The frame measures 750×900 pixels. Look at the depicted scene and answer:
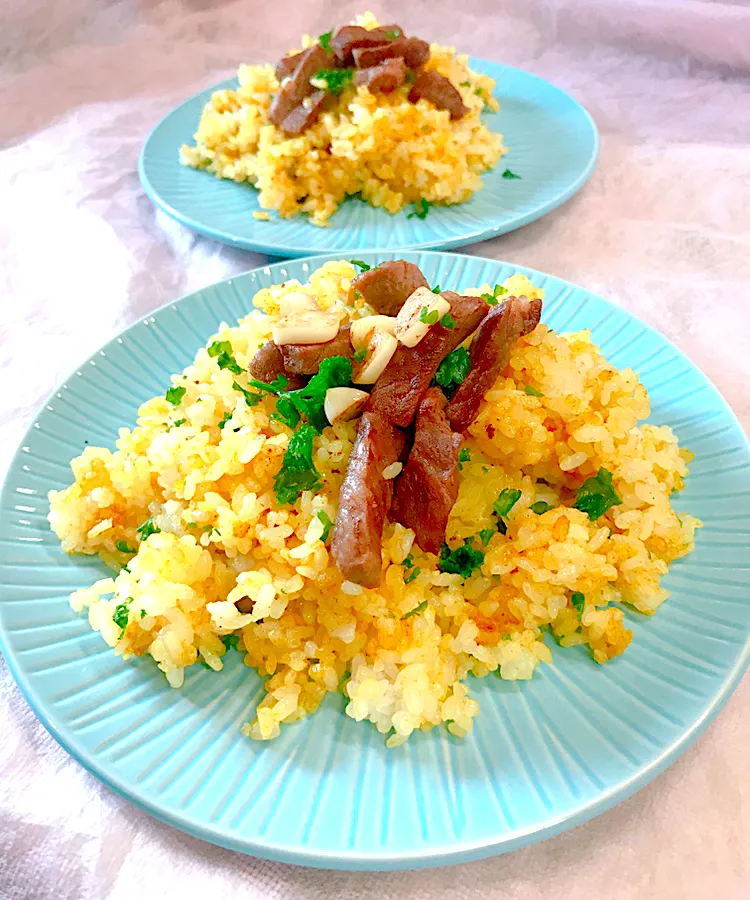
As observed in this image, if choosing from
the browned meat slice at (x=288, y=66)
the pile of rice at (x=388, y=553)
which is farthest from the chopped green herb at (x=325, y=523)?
the browned meat slice at (x=288, y=66)

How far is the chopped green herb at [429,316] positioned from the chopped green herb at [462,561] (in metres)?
0.50

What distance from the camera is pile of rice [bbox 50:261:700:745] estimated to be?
1533 millimetres

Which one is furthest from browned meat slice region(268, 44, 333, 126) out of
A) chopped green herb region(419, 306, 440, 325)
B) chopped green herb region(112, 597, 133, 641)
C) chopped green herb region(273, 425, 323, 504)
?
chopped green herb region(112, 597, 133, 641)

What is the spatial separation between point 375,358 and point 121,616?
0.75m

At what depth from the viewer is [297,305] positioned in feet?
5.91

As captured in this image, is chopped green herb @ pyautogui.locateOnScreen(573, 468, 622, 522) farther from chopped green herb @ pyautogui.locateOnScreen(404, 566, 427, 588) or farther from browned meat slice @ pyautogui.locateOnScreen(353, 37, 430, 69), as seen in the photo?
browned meat slice @ pyautogui.locateOnScreen(353, 37, 430, 69)

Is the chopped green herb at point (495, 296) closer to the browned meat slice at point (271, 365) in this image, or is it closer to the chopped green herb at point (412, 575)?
the browned meat slice at point (271, 365)

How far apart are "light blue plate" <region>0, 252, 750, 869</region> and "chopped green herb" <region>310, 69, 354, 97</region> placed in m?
2.28

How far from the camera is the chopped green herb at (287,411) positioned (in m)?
1.72

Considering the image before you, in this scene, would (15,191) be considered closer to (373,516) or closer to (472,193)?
(472,193)

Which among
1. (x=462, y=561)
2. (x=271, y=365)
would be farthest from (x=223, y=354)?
(x=462, y=561)

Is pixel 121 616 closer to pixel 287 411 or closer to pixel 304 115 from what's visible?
pixel 287 411

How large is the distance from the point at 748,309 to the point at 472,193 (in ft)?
3.78

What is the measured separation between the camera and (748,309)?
2836 mm
